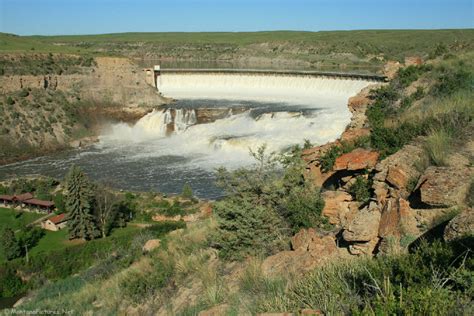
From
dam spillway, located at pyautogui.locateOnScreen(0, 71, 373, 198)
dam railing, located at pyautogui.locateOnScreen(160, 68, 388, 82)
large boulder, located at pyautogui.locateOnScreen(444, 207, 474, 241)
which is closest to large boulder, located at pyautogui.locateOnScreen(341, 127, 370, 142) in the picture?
large boulder, located at pyautogui.locateOnScreen(444, 207, 474, 241)

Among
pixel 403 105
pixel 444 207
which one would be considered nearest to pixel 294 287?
pixel 444 207

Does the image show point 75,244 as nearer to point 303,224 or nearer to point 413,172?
point 303,224

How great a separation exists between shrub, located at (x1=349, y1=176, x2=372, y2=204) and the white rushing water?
21428 mm

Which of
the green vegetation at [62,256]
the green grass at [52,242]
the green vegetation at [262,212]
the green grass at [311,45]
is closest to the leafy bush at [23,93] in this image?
the green grass at [52,242]

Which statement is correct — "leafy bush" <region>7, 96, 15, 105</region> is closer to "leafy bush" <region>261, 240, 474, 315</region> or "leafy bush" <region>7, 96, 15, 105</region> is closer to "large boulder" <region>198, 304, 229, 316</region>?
"large boulder" <region>198, 304, 229, 316</region>

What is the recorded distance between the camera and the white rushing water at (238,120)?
32.1 m

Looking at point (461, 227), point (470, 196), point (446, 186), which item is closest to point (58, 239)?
point (446, 186)

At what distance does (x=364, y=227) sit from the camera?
617 centimetres

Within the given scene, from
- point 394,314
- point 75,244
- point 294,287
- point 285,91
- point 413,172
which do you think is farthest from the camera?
point 285,91

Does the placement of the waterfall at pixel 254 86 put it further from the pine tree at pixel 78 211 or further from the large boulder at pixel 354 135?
the large boulder at pixel 354 135

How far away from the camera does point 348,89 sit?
4303 cm

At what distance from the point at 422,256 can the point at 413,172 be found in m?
2.62

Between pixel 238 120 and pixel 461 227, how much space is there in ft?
112

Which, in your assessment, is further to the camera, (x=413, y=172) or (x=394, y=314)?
(x=413, y=172)
